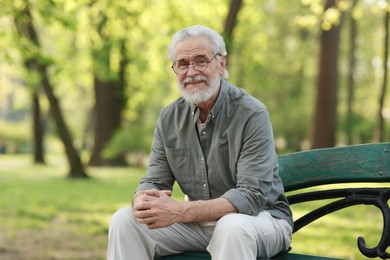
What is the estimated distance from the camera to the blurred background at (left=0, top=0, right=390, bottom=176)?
9375 millimetres

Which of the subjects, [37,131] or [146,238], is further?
[37,131]

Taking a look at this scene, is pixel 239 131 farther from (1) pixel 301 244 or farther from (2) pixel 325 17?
(2) pixel 325 17

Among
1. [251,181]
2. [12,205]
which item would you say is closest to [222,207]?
[251,181]

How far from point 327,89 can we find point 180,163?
47.5ft

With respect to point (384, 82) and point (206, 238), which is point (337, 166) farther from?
point (384, 82)

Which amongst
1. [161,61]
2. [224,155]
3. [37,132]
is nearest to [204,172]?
[224,155]

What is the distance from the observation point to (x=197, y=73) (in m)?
3.67

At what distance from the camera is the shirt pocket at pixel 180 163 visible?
12.1 feet

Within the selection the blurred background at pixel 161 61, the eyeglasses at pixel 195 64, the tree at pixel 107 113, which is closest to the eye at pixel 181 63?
the eyeglasses at pixel 195 64

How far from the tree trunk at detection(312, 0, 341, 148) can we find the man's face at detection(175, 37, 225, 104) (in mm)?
14143

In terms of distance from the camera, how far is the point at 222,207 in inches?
133

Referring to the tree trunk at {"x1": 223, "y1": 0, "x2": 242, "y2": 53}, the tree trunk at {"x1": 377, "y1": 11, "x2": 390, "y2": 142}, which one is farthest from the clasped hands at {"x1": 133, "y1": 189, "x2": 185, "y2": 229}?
the tree trunk at {"x1": 377, "y1": 11, "x2": 390, "y2": 142}

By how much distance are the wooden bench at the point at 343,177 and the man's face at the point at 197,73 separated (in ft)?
2.17

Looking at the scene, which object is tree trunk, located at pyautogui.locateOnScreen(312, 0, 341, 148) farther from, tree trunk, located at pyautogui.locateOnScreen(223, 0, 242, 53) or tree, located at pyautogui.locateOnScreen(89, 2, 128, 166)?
tree trunk, located at pyautogui.locateOnScreen(223, 0, 242, 53)
